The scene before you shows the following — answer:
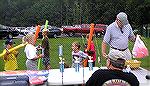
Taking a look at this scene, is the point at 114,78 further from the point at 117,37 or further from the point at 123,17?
the point at 117,37

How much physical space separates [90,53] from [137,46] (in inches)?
71.3

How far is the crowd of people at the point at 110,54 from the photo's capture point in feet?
9.80

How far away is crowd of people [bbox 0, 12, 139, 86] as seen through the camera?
118 inches

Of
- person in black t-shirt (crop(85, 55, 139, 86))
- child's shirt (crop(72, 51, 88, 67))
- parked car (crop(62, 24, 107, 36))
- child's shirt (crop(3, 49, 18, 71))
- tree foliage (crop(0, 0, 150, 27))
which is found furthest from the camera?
parked car (crop(62, 24, 107, 36))

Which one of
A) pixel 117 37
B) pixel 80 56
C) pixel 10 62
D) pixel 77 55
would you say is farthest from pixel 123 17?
pixel 10 62

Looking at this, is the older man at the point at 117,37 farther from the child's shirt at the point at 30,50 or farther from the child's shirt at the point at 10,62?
the child's shirt at the point at 10,62

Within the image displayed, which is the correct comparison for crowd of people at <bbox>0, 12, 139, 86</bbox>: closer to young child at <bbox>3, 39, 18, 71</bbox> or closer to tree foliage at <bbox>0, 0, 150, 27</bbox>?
young child at <bbox>3, 39, 18, 71</bbox>

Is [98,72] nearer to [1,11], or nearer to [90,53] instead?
[90,53]

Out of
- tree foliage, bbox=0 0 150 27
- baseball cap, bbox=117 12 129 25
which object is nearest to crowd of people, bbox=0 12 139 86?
baseball cap, bbox=117 12 129 25

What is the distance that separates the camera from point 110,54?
3.62m

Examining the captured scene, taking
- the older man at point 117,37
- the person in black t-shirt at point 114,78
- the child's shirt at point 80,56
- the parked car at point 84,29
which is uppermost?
the parked car at point 84,29

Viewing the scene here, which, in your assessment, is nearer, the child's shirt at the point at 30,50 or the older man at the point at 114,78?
the older man at the point at 114,78

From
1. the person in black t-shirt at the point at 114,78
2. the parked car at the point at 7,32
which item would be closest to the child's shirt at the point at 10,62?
the parked car at the point at 7,32

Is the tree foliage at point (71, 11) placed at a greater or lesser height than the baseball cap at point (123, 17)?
greater
